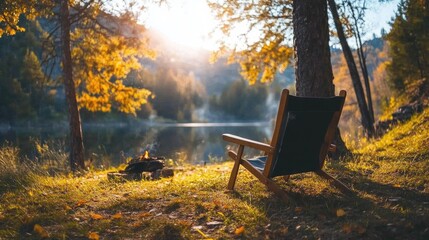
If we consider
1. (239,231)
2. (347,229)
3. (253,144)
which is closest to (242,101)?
(253,144)

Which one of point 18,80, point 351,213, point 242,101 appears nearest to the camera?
point 351,213

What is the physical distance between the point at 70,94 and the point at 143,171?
4.55 meters

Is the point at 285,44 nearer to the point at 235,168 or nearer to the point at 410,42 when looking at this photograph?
the point at 235,168

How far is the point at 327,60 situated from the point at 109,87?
25.8 feet

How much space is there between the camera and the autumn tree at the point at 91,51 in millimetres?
9727

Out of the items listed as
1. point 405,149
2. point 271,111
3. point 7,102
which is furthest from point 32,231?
point 271,111

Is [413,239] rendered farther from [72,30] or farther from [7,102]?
[7,102]

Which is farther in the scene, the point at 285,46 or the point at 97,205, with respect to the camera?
the point at 285,46

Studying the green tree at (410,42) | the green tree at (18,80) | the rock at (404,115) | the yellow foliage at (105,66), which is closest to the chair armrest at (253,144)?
the rock at (404,115)

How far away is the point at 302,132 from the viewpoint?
3818 millimetres

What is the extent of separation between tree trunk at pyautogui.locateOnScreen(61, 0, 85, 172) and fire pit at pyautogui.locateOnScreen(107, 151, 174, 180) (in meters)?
3.63

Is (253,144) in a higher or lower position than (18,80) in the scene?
lower

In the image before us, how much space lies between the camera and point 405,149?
640 cm

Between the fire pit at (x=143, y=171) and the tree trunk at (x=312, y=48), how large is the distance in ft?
9.71
